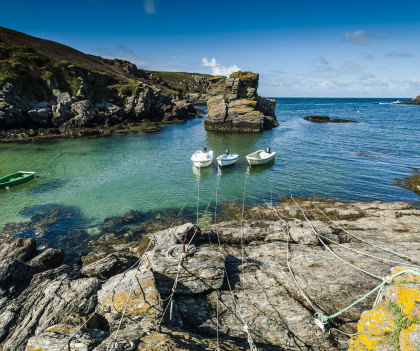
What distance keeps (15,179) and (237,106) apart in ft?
179

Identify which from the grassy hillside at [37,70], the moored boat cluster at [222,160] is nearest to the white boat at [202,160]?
the moored boat cluster at [222,160]

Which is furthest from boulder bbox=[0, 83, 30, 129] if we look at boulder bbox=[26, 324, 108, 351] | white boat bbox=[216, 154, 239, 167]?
boulder bbox=[26, 324, 108, 351]

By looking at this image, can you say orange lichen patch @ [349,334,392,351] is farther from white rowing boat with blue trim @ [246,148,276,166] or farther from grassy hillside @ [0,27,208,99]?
grassy hillside @ [0,27,208,99]

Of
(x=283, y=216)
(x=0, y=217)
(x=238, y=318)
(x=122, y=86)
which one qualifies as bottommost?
(x=0, y=217)

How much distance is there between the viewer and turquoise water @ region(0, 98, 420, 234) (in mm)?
22250

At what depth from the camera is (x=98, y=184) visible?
26.4 meters

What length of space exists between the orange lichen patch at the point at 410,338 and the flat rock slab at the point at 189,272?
5.25 meters

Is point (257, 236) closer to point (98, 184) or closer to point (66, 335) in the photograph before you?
point (66, 335)

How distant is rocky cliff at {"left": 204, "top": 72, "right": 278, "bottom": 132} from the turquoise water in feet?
47.8

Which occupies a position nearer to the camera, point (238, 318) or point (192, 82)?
point (238, 318)

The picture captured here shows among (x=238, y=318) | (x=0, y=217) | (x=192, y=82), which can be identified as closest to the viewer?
(x=238, y=318)

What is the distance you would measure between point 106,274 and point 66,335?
5354mm

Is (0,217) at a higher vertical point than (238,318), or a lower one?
lower

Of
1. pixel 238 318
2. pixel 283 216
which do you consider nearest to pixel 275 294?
pixel 238 318
